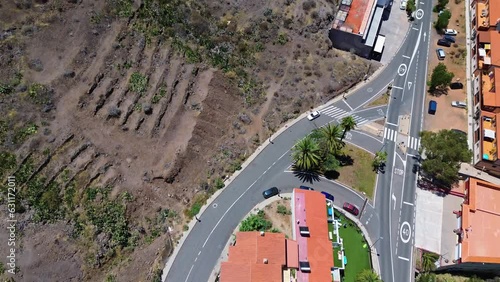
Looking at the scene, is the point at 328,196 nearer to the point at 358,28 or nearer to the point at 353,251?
the point at 353,251

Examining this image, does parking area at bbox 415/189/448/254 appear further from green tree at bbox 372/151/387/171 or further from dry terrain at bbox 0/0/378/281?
dry terrain at bbox 0/0/378/281

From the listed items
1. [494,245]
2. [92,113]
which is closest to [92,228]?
[92,113]

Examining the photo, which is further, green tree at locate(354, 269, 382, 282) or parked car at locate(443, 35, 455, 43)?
parked car at locate(443, 35, 455, 43)

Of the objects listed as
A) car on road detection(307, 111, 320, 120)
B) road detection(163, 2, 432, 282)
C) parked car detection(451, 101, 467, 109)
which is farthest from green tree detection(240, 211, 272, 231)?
parked car detection(451, 101, 467, 109)

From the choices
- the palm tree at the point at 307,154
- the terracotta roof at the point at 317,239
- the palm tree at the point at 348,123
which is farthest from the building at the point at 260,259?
the palm tree at the point at 348,123

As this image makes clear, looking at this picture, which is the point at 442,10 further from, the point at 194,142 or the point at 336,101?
the point at 194,142
